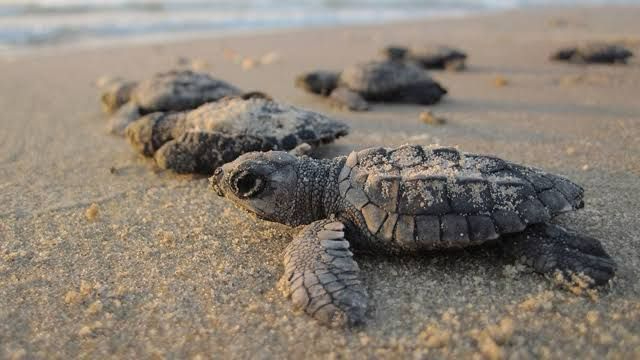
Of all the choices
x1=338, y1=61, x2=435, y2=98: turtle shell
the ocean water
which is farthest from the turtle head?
the ocean water

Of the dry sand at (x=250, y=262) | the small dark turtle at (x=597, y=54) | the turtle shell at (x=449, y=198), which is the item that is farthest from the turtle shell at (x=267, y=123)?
the small dark turtle at (x=597, y=54)

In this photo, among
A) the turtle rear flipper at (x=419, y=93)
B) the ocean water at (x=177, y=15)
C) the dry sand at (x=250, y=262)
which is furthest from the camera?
the ocean water at (x=177, y=15)

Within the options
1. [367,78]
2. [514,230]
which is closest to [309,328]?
[514,230]

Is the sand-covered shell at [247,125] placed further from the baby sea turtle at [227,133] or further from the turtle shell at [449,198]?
the turtle shell at [449,198]

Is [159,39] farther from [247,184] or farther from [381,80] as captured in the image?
[247,184]

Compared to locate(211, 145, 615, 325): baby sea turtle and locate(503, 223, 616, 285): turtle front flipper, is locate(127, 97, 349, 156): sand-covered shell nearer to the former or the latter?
locate(211, 145, 615, 325): baby sea turtle

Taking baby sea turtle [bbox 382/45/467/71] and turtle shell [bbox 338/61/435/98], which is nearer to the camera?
turtle shell [bbox 338/61/435/98]
